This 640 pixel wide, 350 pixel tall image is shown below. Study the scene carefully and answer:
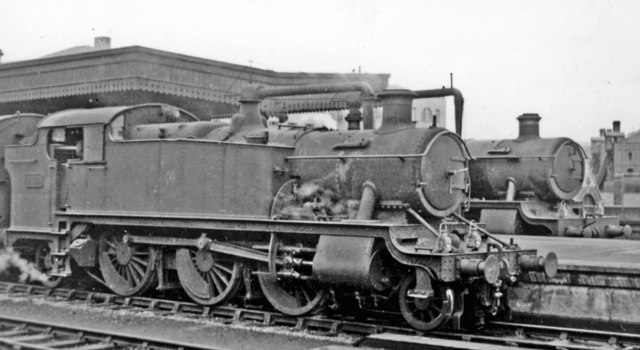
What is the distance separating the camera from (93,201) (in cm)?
1080

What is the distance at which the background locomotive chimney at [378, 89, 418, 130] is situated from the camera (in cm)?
916

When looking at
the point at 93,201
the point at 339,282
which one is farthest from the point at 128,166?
the point at 339,282

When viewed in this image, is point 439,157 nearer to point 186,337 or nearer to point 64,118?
point 186,337

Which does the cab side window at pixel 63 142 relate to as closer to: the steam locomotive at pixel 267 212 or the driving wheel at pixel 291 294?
the steam locomotive at pixel 267 212

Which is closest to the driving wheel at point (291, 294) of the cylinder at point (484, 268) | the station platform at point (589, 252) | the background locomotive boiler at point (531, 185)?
the cylinder at point (484, 268)

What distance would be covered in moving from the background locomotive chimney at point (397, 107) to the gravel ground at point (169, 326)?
9.25 feet

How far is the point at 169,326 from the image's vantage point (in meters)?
8.90

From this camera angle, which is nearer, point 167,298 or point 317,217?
point 317,217

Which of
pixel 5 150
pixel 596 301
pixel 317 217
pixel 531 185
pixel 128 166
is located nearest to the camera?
pixel 317 217

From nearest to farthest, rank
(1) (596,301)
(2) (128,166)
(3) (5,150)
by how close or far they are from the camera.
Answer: (1) (596,301)
(2) (128,166)
(3) (5,150)

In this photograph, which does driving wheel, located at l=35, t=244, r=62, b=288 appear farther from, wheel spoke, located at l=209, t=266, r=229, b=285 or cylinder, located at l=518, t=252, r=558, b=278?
cylinder, located at l=518, t=252, r=558, b=278

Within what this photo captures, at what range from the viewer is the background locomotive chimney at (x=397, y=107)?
9164mm

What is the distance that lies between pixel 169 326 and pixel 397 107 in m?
3.96

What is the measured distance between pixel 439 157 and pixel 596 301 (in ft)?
9.52
